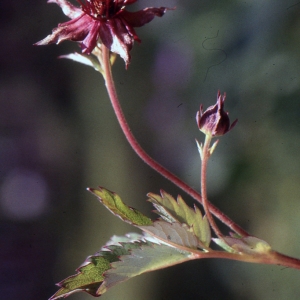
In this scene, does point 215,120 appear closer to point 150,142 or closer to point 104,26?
point 104,26

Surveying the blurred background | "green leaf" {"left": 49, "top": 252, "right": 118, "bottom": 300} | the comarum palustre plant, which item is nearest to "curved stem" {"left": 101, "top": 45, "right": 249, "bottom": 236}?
the comarum palustre plant

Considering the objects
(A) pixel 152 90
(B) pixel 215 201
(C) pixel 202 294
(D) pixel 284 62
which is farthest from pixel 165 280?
(D) pixel 284 62

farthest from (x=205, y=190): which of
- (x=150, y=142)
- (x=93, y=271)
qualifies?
(x=150, y=142)

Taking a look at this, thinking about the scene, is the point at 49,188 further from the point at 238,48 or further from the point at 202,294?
the point at 238,48

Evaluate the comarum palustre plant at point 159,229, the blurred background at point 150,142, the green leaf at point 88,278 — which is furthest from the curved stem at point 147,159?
the blurred background at point 150,142

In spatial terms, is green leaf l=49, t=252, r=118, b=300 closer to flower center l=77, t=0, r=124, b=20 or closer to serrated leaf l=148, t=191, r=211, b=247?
serrated leaf l=148, t=191, r=211, b=247

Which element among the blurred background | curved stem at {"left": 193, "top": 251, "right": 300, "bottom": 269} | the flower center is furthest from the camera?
the blurred background

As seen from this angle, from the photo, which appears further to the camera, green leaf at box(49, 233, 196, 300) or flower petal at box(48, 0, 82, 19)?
flower petal at box(48, 0, 82, 19)
